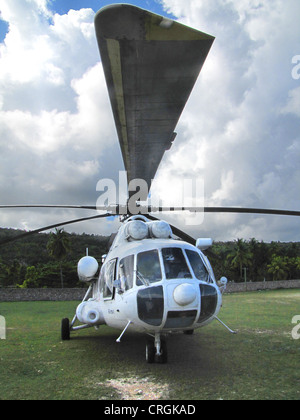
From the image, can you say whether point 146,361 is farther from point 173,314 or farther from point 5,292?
point 5,292

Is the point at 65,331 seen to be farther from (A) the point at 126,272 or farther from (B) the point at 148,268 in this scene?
(B) the point at 148,268

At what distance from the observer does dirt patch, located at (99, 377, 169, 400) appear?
5266 mm

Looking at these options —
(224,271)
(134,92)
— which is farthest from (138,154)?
(224,271)

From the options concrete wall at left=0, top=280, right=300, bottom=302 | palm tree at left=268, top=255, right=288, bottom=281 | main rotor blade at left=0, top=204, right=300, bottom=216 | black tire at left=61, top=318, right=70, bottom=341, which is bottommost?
palm tree at left=268, top=255, right=288, bottom=281

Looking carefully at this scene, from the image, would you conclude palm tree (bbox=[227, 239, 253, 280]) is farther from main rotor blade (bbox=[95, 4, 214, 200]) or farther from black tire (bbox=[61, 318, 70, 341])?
main rotor blade (bbox=[95, 4, 214, 200])

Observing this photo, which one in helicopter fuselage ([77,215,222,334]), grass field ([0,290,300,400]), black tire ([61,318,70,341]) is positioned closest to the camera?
grass field ([0,290,300,400])

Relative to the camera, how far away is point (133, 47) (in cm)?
292

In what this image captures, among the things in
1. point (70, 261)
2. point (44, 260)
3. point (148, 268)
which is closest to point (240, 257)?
point (70, 261)

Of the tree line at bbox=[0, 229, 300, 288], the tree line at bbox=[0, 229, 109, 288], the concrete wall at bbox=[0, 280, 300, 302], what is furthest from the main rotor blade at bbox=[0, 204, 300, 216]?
the tree line at bbox=[0, 229, 300, 288]

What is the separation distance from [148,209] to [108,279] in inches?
89.6

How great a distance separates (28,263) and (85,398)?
71.1 m

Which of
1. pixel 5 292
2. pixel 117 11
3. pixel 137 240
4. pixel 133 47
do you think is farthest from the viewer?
pixel 5 292

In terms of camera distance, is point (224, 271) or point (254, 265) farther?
point (254, 265)
